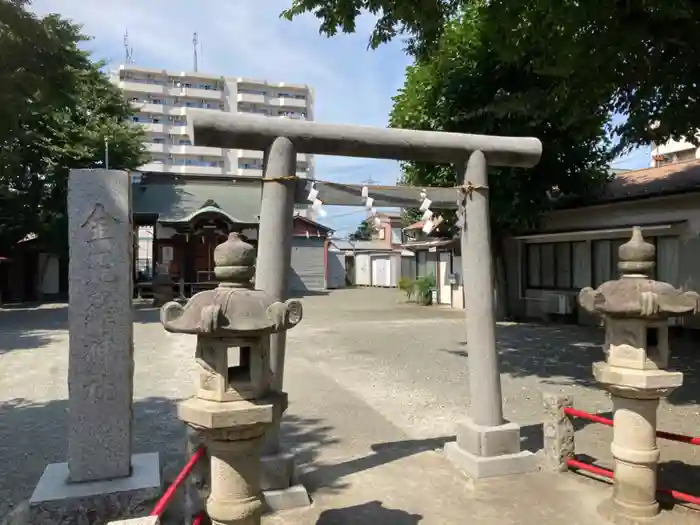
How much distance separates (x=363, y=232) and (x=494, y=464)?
4897cm

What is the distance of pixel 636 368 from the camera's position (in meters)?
4.54

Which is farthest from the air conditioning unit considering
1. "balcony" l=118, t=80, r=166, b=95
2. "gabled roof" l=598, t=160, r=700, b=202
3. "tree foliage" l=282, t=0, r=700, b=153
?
"balcony" l=118, t=80, r=166, b=95

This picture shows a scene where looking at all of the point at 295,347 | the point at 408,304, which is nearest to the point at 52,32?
the point at 295,347

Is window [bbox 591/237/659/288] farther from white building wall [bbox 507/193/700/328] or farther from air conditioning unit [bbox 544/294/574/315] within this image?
air conditioning unit [bbox 544/294/574/315]

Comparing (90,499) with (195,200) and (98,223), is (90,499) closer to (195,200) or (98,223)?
(98,223)

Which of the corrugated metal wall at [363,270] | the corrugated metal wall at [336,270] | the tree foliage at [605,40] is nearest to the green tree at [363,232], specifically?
the corrugated metal wall at [363,270]

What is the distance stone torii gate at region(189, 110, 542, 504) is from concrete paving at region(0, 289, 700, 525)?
0.40 m

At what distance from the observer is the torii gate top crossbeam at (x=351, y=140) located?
16.0 feet

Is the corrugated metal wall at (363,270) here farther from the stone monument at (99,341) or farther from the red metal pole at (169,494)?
the red metal pole at (169,494)

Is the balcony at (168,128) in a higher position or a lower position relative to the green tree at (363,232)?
higher

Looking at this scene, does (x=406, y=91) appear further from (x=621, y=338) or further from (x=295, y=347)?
(x=621, y=338)

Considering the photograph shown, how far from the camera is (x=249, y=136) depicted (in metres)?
5.03

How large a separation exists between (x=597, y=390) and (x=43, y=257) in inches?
1011

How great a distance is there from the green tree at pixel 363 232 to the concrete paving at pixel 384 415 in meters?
36.9
